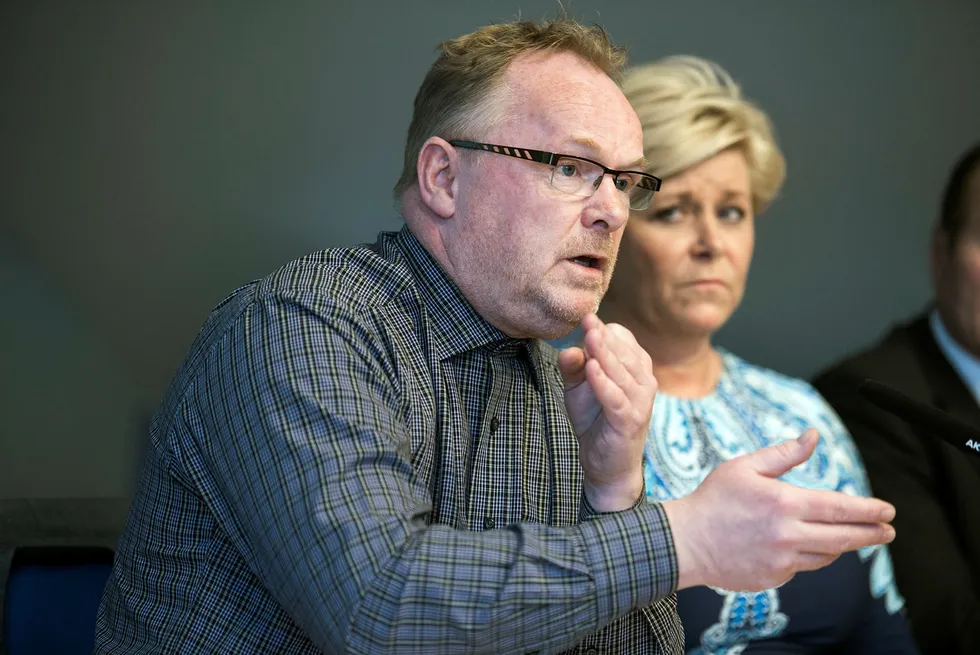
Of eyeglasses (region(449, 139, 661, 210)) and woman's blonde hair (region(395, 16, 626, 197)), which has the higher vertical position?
woman's blonde hair (region(395, 16, 626, 197))

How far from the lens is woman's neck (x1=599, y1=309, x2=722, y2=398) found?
2.10 metres

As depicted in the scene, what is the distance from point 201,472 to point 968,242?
1952mm

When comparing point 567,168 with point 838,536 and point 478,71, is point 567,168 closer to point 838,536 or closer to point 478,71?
point 478,71

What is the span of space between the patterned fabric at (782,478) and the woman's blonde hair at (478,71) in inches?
30.6

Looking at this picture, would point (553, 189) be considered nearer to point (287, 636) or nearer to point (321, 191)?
point (287, 636)

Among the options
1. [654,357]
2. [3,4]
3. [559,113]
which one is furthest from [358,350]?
[3,4]

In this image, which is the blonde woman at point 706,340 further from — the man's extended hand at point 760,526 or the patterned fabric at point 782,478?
the man's extended hand at point 760,526

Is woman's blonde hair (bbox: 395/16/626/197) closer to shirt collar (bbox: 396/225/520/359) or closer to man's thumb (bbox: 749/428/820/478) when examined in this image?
shirt collar (bbox: 396/225/520/359)

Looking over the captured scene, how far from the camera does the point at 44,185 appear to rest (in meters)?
2.01

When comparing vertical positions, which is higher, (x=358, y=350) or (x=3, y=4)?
(x=3, y=4)

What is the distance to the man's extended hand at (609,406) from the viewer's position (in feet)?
3.80

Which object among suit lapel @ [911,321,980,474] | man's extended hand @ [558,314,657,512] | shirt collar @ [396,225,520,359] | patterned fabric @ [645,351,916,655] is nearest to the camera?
man's extended hand @ [558,314,657,512]

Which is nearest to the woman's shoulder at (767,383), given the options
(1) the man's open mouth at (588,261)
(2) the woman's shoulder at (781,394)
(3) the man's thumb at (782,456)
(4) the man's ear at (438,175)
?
(2) the woman's shoulder at (781,394)

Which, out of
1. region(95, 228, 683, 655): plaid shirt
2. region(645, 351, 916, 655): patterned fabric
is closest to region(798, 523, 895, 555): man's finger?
Answer: region(95, 228, 683, 655): plaid shirt
